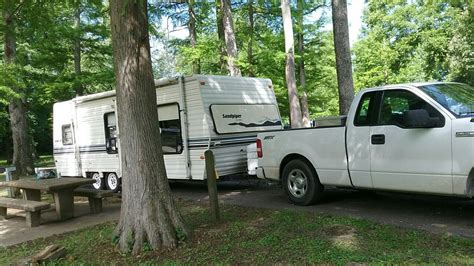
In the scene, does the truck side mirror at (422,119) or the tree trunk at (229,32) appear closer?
the truck side mirror at (422,119)

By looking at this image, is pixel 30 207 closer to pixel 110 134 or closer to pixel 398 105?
pixel 110 134

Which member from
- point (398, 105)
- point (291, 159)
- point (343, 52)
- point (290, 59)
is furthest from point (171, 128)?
point (290, 59)

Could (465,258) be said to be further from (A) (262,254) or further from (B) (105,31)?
(B) (105,31)

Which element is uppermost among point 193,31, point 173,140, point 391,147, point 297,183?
point 193,31

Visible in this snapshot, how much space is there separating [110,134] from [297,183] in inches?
254

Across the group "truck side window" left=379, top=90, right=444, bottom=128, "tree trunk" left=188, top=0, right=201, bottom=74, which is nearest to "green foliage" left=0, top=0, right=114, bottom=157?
"tree trunk" left=188, top=0, right=201, bottom=74

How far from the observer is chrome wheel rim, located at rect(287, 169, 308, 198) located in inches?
330

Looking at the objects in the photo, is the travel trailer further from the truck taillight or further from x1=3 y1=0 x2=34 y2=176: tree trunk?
x1=3 y1=0 x2=34 y2=176: tree trunk

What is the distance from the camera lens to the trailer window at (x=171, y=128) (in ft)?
36.0

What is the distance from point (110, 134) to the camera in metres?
12.9

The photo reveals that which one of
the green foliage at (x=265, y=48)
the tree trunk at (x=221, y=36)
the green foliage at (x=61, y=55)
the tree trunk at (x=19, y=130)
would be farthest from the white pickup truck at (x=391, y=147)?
the tree trunk at (x=19, y=130)

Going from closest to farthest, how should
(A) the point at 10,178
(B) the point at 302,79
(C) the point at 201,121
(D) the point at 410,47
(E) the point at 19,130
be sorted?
(C) the point at 201,121
(A) the point at 10,178
(E) the point at 19,130
(B) the point at 302,79
(D) the point at 410,47

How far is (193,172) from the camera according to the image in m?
10.7

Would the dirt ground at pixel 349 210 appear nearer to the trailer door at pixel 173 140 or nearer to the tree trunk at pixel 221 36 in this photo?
the trailer door at pixel 173 140
